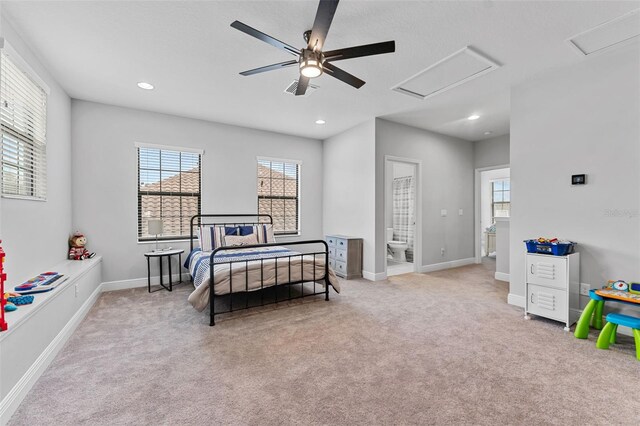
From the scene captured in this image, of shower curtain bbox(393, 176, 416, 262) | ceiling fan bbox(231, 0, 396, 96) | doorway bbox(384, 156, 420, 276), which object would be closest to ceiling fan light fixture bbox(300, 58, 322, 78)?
ceiling fan bbox(231, 0, 396, 96)

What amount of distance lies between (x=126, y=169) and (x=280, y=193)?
268 cm

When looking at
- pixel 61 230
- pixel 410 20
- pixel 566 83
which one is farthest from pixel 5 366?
pixel 566 83

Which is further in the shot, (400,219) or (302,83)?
(400,219)

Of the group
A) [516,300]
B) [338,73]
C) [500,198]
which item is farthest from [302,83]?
[500,198]

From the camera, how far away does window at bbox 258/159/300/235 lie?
18.6ft

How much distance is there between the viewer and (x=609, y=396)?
72.1 inches

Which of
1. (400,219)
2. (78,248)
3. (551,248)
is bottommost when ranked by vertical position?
(78,248)

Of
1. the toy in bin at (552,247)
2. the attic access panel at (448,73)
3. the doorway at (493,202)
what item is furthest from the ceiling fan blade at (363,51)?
the doorway at (493,202)

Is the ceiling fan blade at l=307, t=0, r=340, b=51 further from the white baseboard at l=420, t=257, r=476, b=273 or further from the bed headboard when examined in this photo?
the white baseboard at l=420, t=257, r=476, b=273

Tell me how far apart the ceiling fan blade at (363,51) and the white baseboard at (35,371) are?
308 centimetres

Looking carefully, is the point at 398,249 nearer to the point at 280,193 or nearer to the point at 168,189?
the point at 280,193

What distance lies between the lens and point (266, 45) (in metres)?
2.71

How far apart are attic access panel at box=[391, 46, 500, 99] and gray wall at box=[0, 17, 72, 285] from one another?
13.0ft

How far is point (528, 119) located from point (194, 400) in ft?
14.4
